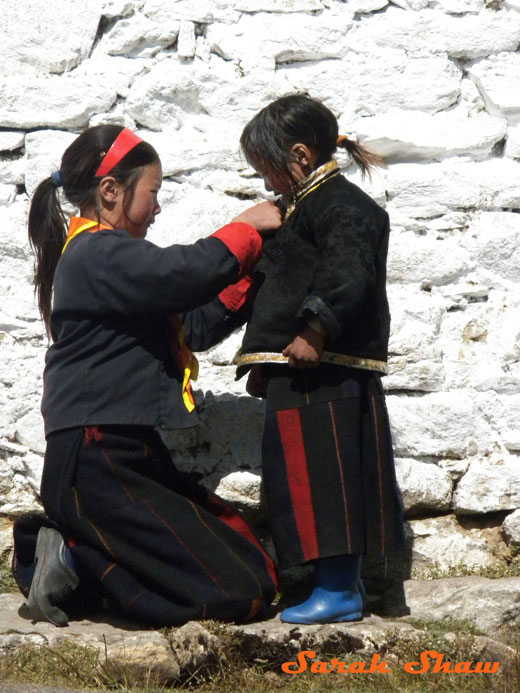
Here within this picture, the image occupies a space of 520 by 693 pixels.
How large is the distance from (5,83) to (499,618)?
2.16 m

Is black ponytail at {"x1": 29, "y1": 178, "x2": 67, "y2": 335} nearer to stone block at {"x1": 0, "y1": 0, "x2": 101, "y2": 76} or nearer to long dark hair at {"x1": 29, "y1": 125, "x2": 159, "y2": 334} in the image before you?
long dark hair at {"x1": 29, "y1": 125, "x2": 159, "y2": 334}

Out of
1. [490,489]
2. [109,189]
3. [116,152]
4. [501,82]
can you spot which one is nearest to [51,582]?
[109,189]

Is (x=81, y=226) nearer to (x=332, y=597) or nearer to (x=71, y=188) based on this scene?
(x=71, y=188)

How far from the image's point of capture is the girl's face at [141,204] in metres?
2.93

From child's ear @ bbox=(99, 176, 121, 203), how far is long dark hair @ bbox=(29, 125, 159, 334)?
14 mm

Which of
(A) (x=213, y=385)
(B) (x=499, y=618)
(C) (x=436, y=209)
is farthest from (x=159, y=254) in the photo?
(B) (x=499, y=618)

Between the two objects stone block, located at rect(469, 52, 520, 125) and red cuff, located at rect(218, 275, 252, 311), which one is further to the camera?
stone block, located at rect(469, 52, 520, 125)

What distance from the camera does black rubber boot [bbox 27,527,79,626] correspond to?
2781 mm

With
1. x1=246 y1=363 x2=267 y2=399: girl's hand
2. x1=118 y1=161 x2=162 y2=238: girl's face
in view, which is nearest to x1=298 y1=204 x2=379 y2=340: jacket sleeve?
x1=246 y1=363 x2=267 y2=399: girl's hand

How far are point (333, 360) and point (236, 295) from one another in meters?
0.39

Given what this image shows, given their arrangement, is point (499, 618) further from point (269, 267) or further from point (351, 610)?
point (269, 267)

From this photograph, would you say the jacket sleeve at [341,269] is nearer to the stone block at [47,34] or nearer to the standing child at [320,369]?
the standing child at [320,369]

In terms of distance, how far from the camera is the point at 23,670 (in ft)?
8.36

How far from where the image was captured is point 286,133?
113 inches
